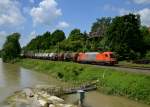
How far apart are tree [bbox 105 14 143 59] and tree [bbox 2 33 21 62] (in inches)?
2551

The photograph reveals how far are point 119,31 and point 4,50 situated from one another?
72.4 m

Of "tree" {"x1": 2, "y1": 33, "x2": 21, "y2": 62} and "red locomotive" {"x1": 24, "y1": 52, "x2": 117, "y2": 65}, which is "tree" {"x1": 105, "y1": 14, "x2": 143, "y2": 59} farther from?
"tree" {"x1": 2, "y1": 33, "x2": 21, "y2": 62}

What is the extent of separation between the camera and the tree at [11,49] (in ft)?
436

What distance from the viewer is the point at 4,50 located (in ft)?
444

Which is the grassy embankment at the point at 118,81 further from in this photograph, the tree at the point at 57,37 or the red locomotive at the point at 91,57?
the tree at the point at 57,37

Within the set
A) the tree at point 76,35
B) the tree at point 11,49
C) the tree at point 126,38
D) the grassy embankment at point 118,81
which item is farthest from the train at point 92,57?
the tree at point 11,49

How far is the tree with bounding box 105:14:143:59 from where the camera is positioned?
73188 mm

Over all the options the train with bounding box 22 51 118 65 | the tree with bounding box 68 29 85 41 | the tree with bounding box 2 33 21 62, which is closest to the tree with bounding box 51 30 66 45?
the tree with bounding box 68 29 85 41

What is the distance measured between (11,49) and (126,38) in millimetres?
70594

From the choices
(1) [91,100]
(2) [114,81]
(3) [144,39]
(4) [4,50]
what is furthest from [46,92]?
(4) [4,50]

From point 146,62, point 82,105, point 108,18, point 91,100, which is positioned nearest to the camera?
point 82,105

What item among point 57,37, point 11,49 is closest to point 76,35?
point 57,37

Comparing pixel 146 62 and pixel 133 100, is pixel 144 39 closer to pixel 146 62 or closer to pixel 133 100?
pixel 146 62

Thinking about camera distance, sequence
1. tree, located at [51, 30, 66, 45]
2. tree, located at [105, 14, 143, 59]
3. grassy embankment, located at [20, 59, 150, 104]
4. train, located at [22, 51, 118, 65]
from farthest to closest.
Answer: tree, located at [51, 30, 66, 45], tree, located at [105, 14, 143, 59], train, located at [22, 51, 118, 65], grassy embankment, located at [20, 59, 150, 104]
